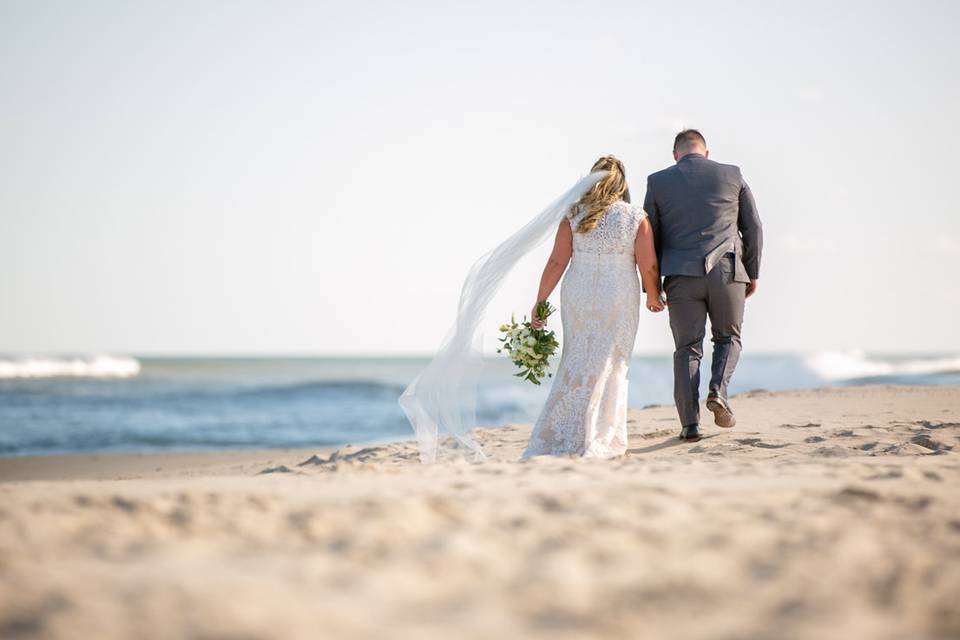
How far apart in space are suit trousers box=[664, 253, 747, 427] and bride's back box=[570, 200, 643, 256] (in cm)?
A: 61

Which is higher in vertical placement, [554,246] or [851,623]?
Result: [554,246]

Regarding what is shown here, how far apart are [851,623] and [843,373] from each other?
895 inches

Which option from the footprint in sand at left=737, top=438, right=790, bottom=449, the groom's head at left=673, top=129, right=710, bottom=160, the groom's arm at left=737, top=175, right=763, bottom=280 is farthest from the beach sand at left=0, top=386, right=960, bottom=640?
the groom's head at left=673, top=129, right=710, bottom=160

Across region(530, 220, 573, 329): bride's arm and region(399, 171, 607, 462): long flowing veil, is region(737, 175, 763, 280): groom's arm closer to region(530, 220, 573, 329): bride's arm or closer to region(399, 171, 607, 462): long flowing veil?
region(530, 220, 573, 329): bride's arm

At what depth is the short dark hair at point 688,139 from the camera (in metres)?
6.54

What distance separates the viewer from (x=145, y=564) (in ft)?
8.46

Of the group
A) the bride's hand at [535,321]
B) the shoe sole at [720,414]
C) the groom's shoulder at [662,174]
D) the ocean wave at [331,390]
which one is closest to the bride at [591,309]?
the bride's hand at [535,321]

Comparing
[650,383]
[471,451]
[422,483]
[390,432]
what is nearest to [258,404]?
[390,432]

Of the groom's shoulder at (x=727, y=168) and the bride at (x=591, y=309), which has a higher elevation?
the groom's shoulder at (x=727, y=168)

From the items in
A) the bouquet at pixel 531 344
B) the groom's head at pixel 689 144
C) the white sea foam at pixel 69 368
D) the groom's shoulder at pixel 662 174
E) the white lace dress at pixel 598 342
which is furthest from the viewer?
the white sea foam at pixel 69 368

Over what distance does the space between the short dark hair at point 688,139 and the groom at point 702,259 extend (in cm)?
8

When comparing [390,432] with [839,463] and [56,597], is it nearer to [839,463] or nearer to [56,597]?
[839,463]

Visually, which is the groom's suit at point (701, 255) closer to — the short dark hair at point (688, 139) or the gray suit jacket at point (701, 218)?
the gray suit jacket at point (701, 218)

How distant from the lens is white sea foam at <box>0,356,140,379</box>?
40.0 meters
